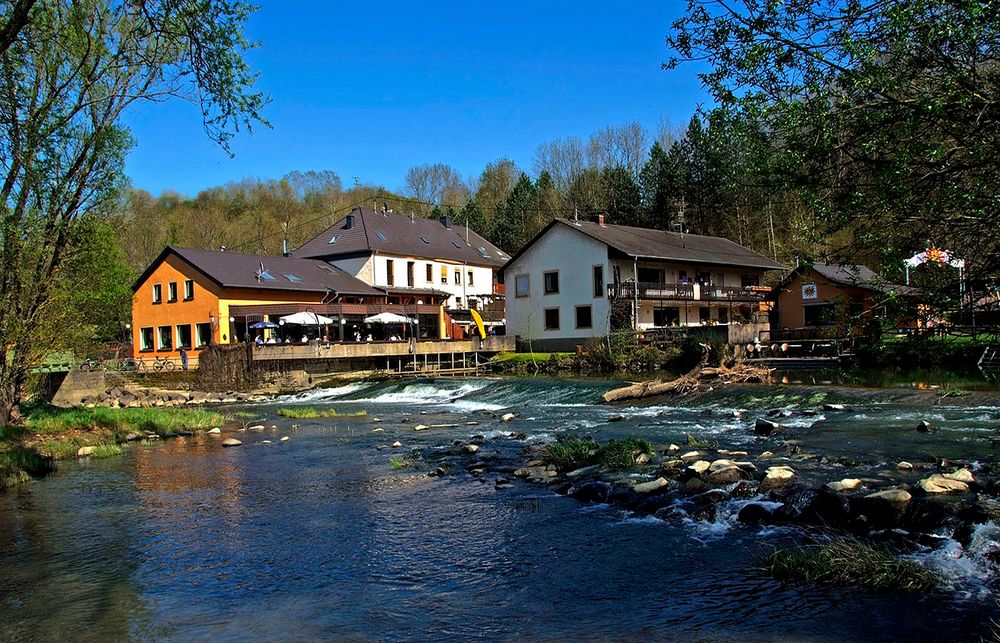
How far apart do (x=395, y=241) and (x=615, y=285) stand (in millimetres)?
23331

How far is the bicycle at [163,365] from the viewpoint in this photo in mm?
40594

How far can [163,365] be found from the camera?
41.2 metres

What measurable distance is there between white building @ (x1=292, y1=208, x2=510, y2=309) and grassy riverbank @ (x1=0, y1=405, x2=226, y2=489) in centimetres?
3275

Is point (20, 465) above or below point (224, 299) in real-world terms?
below

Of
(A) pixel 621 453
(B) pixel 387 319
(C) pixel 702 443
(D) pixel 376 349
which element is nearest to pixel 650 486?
(A) pixel 621 453

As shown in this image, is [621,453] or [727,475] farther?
[621,453]

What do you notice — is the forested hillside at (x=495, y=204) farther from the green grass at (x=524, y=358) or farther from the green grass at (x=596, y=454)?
the green grass at (x=596, y=454)

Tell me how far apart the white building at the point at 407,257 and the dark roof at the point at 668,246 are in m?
12.6

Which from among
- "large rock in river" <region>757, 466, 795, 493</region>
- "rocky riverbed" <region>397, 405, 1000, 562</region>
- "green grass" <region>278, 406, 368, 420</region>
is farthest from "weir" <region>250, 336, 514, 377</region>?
"large rock in river" <region>757, 466, 795, 493</region>

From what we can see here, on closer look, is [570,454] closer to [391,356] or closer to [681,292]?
[391,356]

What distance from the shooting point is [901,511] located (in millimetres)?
8023

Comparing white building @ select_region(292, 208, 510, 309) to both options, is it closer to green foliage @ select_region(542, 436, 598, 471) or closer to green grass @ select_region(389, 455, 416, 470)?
green grass @ select_region(389, 455, 416, 470)

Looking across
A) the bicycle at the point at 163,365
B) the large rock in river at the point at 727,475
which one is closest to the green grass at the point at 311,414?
the large rock in river at the point at 727,475

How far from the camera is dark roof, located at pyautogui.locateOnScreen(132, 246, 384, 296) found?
45.6 m
